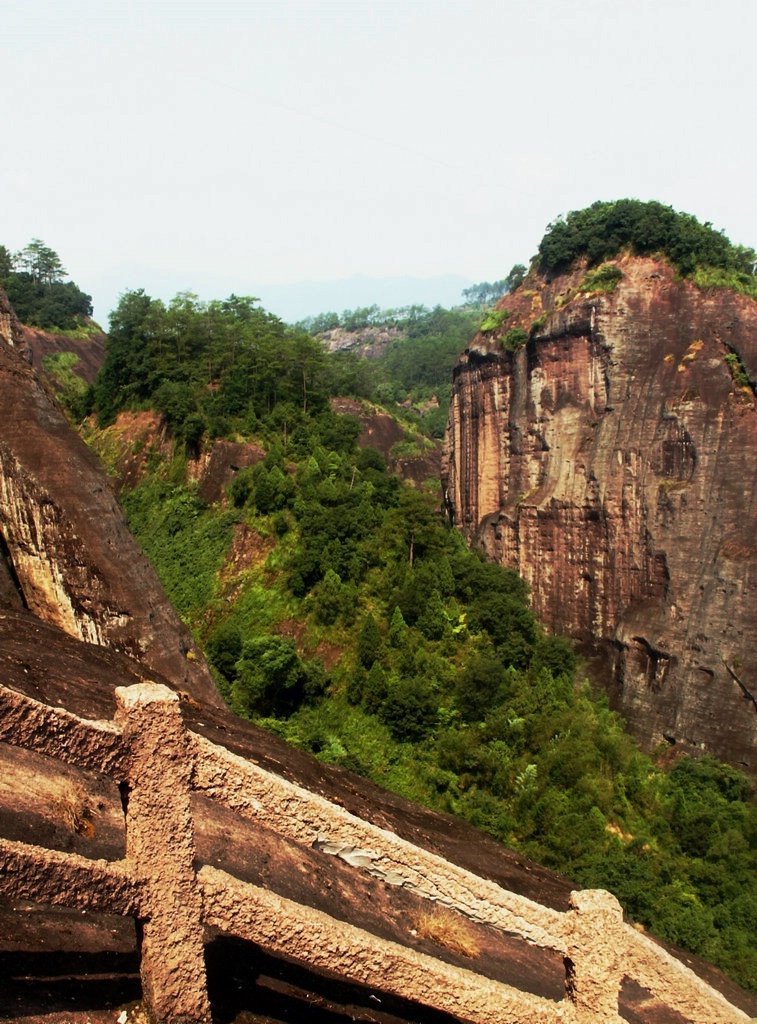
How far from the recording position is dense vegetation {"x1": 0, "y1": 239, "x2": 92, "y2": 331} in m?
50.3

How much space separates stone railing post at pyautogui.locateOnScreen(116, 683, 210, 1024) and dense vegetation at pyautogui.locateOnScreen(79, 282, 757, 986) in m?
12.0

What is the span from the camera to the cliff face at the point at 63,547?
946cm

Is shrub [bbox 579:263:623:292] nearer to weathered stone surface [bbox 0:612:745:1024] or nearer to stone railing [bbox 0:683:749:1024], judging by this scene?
weathered stone surface [bbox 0:612:745:1024]

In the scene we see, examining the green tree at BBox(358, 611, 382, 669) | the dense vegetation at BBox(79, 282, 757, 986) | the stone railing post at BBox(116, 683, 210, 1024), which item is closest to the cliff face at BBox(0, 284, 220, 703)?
the stone railing post at BBox(116, 683, 210, 1024)

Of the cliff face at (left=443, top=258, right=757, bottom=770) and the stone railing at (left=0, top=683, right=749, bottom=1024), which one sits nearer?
the stone railing at (left=0, top=683, right=749, bottom=1024)

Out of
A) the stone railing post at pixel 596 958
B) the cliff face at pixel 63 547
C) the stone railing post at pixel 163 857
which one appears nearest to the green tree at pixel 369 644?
the cliff face at pixel 63 547

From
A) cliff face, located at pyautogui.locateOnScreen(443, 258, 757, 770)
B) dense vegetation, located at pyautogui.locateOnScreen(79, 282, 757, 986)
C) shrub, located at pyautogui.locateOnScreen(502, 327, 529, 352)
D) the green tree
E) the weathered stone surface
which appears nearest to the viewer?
the weathered stone surface

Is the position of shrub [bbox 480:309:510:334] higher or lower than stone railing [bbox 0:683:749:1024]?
higher

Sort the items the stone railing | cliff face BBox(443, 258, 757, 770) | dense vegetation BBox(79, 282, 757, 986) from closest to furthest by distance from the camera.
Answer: the stone railing < dense vegetation BBox(79, 282, 757, 986) < cliff face BBox(443, 258, 757, 770)

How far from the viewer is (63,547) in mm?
9539

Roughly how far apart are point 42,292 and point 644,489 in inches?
1830

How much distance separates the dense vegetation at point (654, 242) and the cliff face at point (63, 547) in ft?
69.6

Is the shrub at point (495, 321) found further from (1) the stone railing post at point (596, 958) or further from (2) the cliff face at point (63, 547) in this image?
(1) the stone railing post at point (596, 958)

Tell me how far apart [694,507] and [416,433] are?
25.0 meters
